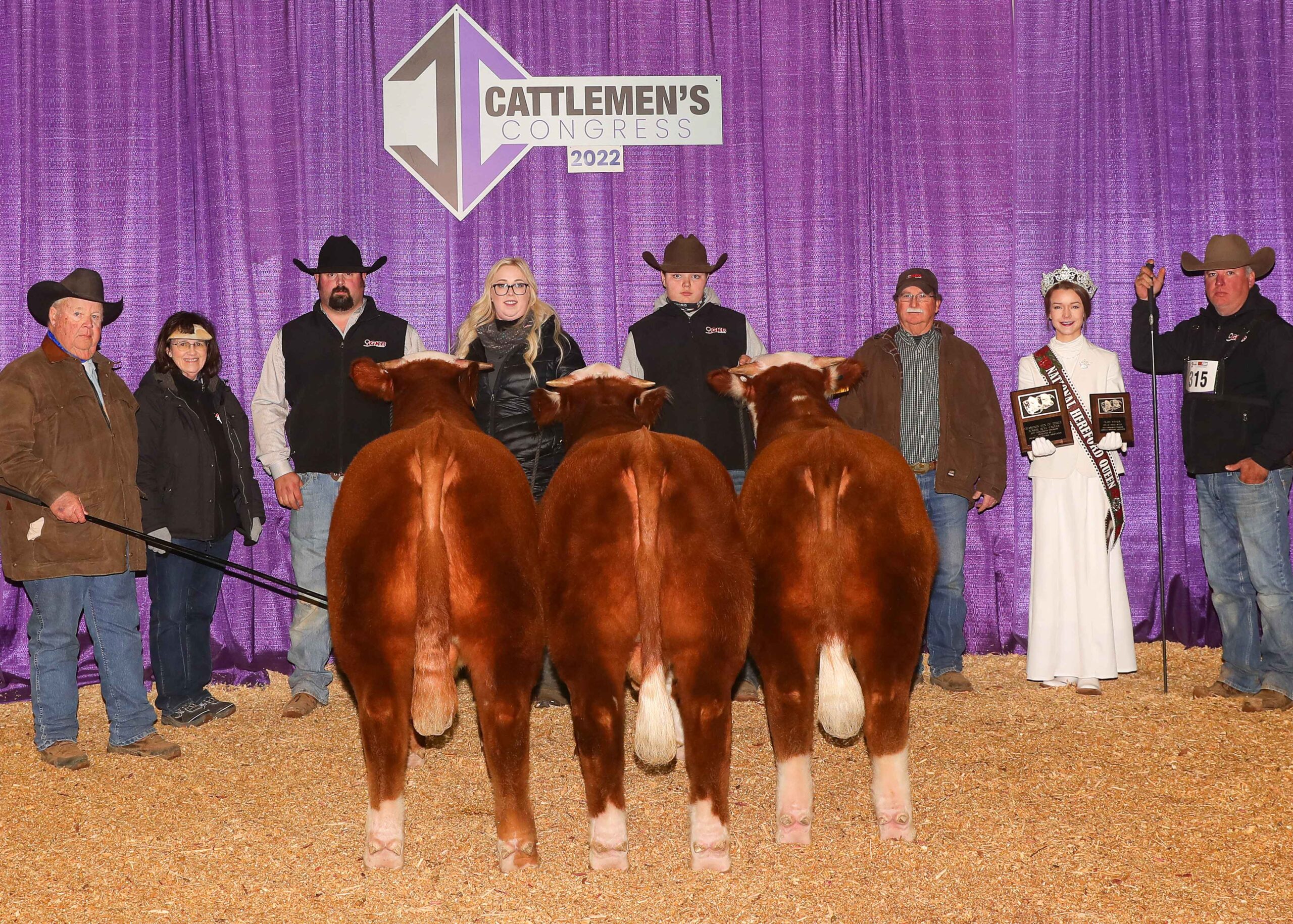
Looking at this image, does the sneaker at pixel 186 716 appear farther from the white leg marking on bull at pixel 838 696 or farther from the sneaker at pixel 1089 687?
the sneaker at pixel 1089 687

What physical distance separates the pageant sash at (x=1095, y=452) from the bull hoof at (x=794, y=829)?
2920 mm

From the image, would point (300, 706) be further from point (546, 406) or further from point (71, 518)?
point (546, 406)

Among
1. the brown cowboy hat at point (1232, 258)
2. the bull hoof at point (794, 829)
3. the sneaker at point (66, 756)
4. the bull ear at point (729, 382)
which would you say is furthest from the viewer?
the brown cowboy hat at point (1232, 258)

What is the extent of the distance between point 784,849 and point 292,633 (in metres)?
3.13

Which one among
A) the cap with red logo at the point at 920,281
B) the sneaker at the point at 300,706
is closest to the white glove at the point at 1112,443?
the cap with red logo at the point at 920,281

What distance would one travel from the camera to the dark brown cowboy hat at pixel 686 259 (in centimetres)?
562

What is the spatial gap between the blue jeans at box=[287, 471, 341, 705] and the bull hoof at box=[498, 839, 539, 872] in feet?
8.06

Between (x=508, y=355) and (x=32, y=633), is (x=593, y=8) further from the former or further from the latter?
(x=32, y=633)

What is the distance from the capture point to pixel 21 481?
4527mm

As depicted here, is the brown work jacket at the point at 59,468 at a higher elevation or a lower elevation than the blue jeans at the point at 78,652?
higher

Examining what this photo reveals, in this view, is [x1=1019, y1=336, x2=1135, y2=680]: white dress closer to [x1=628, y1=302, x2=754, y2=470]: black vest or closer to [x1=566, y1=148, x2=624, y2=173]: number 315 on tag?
[x1=628, y1=302, x2=754, y2=470]: black vest

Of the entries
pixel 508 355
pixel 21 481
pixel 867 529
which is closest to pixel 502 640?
pixel 867 529

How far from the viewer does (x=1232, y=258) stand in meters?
5.62

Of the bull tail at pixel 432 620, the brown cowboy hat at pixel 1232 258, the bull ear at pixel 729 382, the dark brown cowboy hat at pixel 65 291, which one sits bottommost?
the bull tail at pixel 432 620
